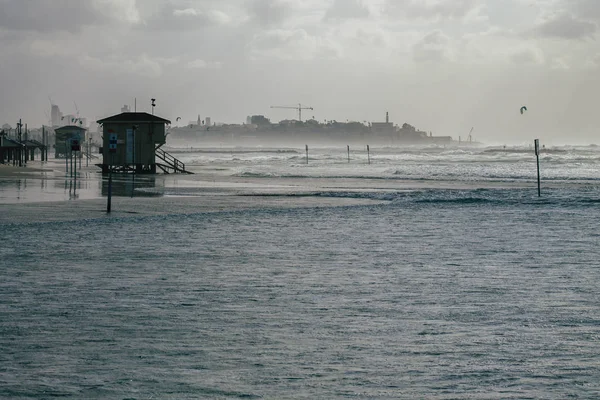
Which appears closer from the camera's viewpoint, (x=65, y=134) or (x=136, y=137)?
(x=136, y=137)

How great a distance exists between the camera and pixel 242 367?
7.43 meters

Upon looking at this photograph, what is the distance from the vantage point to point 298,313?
10.0 m

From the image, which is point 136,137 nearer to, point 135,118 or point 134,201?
point 135,118

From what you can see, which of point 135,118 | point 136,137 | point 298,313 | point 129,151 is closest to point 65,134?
point 129,151

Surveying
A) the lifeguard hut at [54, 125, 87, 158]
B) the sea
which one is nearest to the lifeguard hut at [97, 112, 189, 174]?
the sea

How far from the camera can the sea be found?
6961mm

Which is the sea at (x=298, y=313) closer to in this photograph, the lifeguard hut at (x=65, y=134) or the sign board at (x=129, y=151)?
the sign board at (x=129, y=151)

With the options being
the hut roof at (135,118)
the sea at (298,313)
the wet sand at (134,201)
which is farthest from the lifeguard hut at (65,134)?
the sea at (298,313)

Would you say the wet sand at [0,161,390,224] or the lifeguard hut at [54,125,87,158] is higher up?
the lifeguard hut at [54,125,87,158]

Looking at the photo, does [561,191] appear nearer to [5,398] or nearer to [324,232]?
[324,232]

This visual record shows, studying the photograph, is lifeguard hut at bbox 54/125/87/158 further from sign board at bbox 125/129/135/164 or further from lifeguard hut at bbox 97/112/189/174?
sign board at bbox 125/129/135/164

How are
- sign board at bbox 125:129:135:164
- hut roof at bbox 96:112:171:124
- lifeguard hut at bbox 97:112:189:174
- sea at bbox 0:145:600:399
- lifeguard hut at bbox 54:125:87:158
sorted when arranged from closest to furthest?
sea at bbox 0:145:600:399 < hut roof at bbox 96:112:171:124 < lifeguard hut at bbox 97:112:189:174 < sign board at bbox 125:129:135:164 < lifeguard hut at bbox 54:125:87:158

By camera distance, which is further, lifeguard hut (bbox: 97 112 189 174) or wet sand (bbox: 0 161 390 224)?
lifeguard hut (bbox: 97 112 189 174)

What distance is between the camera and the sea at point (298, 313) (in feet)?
22.8
